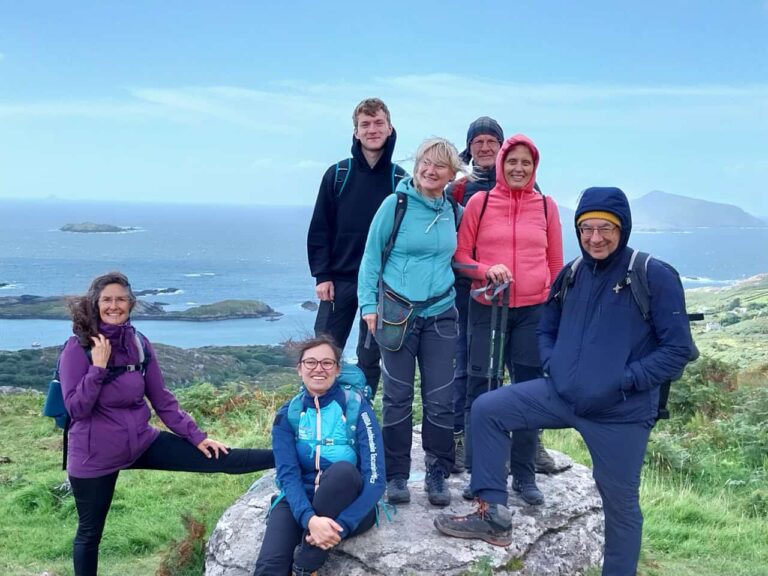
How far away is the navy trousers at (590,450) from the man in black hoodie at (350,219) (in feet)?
3.85

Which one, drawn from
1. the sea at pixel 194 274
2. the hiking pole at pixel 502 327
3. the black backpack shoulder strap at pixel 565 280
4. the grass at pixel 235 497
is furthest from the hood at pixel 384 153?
the sea at pixel 194 274

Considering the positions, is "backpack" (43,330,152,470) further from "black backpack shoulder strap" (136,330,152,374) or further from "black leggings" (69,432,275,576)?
"black leggings" (69,432,275,576)

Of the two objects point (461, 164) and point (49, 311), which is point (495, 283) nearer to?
point (461, 164)

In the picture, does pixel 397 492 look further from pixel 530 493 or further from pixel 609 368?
pixel 609 368

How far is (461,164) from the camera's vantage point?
4375mm

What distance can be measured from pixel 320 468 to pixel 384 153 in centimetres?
229

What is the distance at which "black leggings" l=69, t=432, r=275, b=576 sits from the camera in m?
4.33

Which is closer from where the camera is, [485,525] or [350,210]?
[485,525]

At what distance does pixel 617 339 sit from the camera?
12.1ft

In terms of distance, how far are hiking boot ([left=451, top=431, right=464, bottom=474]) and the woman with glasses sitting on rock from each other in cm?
112

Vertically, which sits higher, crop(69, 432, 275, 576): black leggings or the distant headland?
crop(69, 432, 275, 576): black leggings

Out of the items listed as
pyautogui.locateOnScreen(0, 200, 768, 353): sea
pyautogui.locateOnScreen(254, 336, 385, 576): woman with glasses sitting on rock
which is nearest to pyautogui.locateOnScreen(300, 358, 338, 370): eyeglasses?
pyautogui.locateOnScreen(254, 336, 385, 576): woman with glasses sitting on rock

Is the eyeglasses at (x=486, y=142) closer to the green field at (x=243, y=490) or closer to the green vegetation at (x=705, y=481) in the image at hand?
the green field at (x=243, y=490)

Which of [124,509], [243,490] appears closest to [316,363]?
[243,490]
